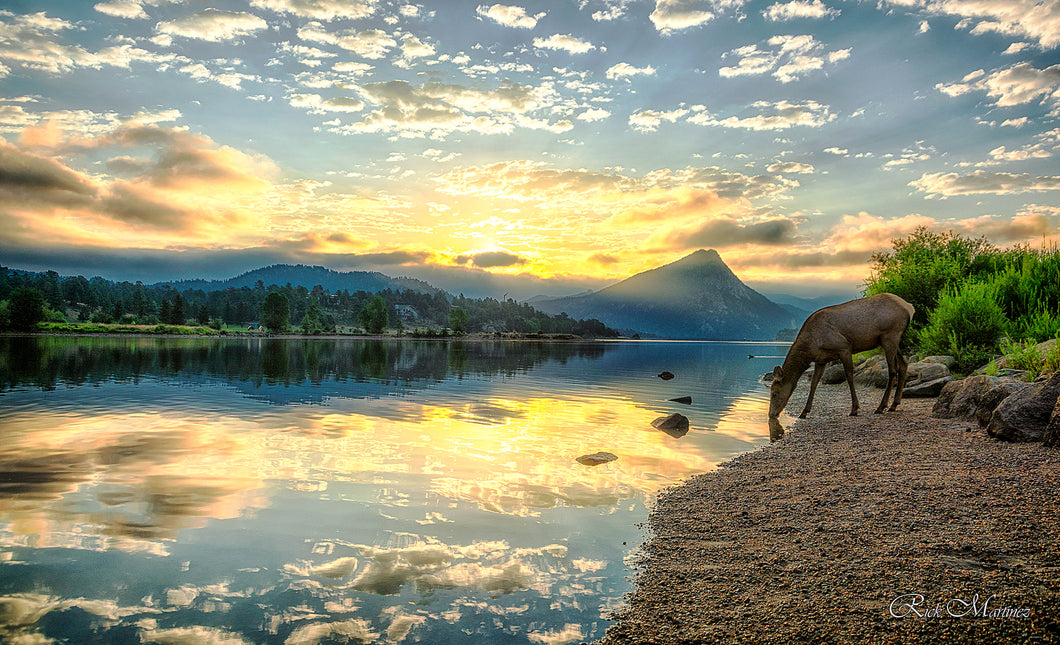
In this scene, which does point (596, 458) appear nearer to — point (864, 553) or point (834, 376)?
point (864, 553)

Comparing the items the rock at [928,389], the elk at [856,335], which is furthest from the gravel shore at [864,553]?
the rock at [928,389]

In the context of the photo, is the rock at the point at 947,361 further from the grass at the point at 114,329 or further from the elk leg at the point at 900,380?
the grass at the point at 114,329

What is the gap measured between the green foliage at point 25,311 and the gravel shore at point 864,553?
6827 inches

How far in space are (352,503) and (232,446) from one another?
7.93 m

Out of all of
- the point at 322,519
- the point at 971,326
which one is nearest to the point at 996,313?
the point at 971,326

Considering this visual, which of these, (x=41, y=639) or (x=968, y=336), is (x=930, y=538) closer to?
(x=41, y=639)

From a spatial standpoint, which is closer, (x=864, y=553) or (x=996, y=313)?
(x=864, y=553)

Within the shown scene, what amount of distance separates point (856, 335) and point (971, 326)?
11385 mm

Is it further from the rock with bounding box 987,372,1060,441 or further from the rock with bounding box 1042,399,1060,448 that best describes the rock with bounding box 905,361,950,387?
the rock with bounding box 1042,399,1060,448

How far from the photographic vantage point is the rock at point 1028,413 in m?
11.7

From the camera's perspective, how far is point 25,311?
132 metres

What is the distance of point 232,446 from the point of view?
17.4 m

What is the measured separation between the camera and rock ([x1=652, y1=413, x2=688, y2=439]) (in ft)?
70.7

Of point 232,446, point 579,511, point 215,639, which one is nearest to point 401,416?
point 232,446
